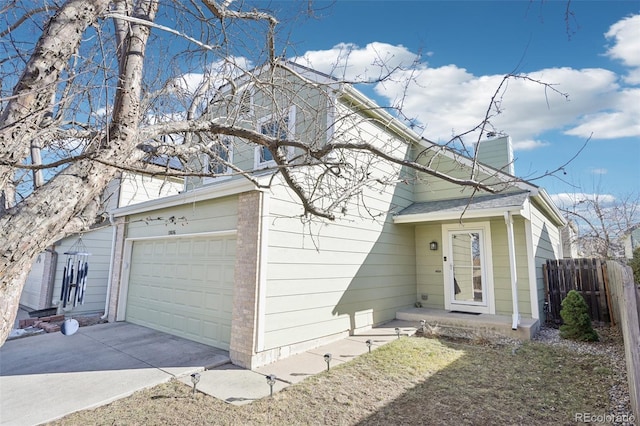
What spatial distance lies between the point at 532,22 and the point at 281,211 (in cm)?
439

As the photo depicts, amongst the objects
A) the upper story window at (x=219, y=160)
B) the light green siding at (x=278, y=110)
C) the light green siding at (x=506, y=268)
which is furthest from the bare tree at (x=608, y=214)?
the upper story window at (x=219, y=160)

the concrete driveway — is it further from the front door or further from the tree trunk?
the front door

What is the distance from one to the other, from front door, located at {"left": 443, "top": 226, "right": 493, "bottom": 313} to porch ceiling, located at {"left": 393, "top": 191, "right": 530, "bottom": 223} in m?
0.74

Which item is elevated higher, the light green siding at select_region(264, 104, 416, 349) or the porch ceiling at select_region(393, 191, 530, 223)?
the porch ceiling at select_region(393, 191, 530, 223)

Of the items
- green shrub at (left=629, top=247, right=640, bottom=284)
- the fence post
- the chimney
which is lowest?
the fence post

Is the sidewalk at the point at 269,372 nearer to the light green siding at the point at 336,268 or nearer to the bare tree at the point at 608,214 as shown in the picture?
the light green siding at the point at 336,268

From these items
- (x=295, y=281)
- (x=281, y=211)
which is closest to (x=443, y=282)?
(x=295, y=281)

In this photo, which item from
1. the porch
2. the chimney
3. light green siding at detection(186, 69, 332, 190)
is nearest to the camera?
light green siding at detection(186, 69, 332, 190)

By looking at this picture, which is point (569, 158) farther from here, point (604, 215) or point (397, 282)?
point (604, 215)

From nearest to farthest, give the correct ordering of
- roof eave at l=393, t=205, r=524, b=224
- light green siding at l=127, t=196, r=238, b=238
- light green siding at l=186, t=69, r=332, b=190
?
light green siding at l=186, t=69, r=332, b=190, light green siding at l=127, t=196, r=238, b=238, roof eave at l=393, t=205, r=524, b=224

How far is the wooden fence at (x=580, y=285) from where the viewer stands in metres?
8.32

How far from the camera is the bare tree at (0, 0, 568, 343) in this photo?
1.78 m

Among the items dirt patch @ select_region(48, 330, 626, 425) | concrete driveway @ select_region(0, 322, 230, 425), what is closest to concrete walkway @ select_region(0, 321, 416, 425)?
concrete driveway @ select_region(0, 322, 230, 425)

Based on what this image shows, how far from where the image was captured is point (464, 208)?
745cm
